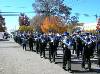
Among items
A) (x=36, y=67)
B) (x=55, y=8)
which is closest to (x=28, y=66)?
(x=36, y=67)

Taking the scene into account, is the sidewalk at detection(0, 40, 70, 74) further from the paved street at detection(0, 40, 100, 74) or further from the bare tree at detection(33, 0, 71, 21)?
the bare tree at detection(33, 0, 71, 21)

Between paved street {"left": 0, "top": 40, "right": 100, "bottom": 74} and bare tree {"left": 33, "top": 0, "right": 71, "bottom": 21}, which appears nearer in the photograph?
paved street {"left": 0, "top": 40, "right": 100, "bottom": 74}

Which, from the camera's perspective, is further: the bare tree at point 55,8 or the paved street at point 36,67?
the bare tree at point 55,8

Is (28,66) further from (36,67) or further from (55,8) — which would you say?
(55,8)

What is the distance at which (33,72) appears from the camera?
651 inches

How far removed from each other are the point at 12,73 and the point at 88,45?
409cm

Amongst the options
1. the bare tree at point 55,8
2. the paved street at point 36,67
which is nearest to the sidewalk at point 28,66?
the paved street at point 36,67

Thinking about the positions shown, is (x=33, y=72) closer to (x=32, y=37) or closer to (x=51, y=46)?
(x=51, y=46)

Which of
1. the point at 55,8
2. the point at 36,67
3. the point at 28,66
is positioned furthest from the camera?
the point at 55,8

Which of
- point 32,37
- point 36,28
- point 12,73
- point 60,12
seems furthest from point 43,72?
point 36,28

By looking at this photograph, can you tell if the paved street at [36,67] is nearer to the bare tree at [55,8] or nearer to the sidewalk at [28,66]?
the sidewalk at [28,66]

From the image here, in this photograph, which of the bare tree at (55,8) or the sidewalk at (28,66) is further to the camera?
the bare tree at (55,8)

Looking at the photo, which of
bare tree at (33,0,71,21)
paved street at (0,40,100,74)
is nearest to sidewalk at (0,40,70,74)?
paved street at (0,40,100,74)

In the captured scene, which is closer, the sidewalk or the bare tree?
the sidewalk
